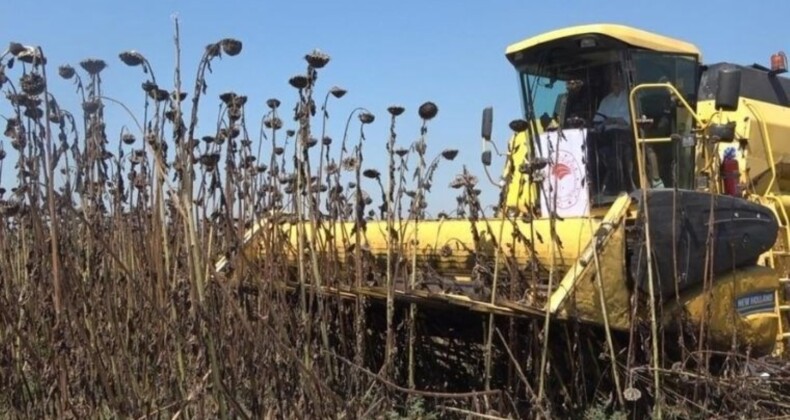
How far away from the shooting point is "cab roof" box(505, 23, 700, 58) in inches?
225

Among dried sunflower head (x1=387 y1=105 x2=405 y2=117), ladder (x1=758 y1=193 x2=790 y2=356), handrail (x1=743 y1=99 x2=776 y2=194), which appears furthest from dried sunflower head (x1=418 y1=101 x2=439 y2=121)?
handrail (x1=743 y1=99 x2=776 y2=194)

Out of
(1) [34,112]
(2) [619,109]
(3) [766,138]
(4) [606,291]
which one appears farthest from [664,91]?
(1) [34,112]

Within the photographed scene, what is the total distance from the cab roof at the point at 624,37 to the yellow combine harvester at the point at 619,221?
1cm

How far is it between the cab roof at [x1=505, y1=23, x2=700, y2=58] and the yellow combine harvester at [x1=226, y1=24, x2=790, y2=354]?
11mm

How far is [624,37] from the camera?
570 centimetres

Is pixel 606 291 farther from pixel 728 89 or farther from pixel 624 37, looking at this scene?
pixel 624 37

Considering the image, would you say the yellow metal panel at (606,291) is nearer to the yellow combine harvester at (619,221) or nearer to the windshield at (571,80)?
the yellow combine harvester at (619,221)

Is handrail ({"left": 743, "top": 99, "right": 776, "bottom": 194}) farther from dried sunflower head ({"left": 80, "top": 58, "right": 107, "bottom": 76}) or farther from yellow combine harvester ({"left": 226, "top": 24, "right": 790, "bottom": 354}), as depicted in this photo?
dried sunflower head ({"left": 80, "top": 58, "right": 107, "bottom": 76})

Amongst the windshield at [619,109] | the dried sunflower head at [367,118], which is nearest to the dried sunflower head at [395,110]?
the dried sunflower head at [367,118]

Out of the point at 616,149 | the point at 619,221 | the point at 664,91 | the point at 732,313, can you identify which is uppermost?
the point at 664,91

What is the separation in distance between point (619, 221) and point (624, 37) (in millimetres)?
2113

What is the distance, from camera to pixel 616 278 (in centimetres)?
391

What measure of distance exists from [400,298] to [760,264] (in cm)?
216

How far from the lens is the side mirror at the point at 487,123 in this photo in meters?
6.16
